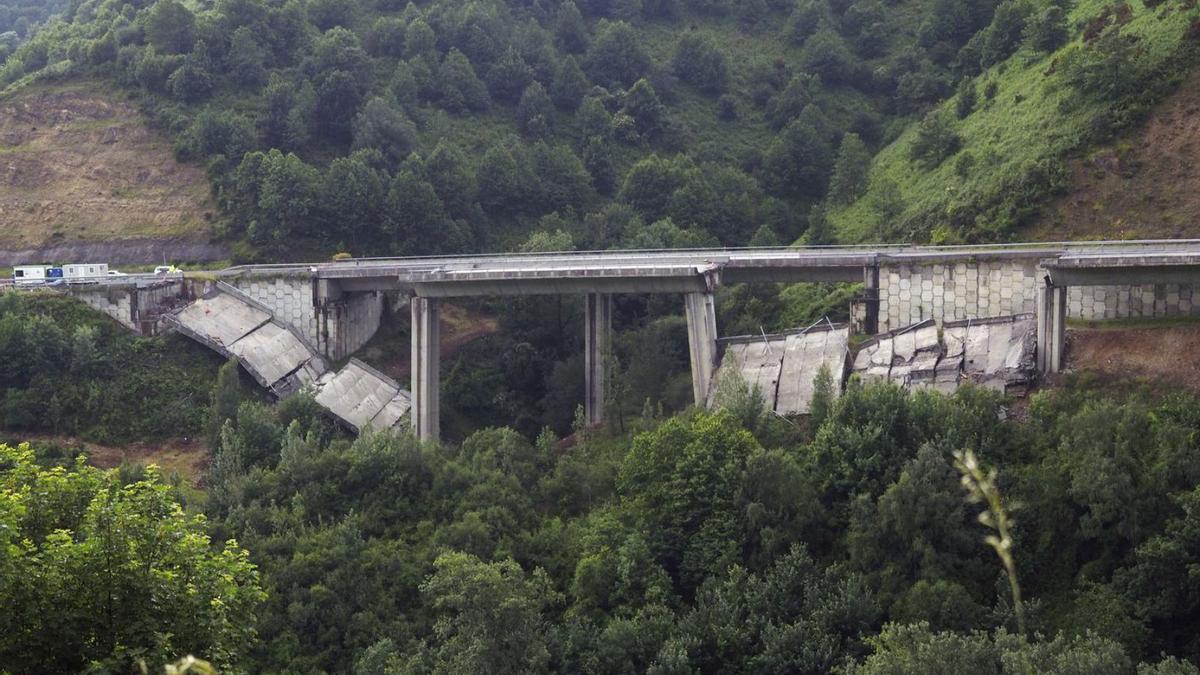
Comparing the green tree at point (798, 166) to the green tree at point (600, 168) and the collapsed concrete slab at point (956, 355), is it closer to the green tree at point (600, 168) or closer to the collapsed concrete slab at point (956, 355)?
the green tree at point (600, 168)

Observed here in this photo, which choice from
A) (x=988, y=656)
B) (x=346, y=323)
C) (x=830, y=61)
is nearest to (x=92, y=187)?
(x=346, y=323)

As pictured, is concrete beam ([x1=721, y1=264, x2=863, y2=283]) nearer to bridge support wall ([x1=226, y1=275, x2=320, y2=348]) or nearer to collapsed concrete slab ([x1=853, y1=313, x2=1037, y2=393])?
collapsed concrete slab ([x1=853, y1=313, x2=1037, y2=393])

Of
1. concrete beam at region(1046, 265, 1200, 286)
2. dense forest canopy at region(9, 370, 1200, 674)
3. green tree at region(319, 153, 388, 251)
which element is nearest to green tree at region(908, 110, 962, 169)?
concrete beam at region(1046, 265, 1200, 286)

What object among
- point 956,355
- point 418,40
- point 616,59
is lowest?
point 956,355

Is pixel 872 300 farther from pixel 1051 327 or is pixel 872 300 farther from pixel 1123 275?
pixel 1123 275

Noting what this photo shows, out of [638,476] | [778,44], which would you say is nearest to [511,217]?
[778,44]

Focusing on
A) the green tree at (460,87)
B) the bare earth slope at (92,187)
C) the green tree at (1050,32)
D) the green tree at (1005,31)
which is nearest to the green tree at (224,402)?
the bare earth slope at (92,187)
